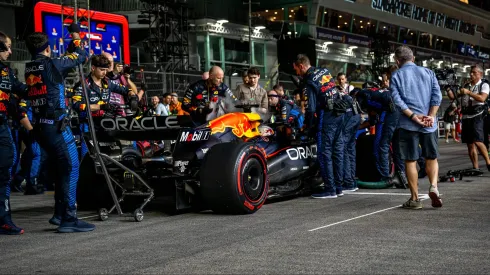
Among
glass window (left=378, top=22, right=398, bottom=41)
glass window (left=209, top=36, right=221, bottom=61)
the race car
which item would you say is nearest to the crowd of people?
the race car

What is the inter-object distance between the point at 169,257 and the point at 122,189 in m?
2.59

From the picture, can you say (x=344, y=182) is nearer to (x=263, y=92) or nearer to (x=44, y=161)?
(x=263, y=92)

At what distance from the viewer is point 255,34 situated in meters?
37.2

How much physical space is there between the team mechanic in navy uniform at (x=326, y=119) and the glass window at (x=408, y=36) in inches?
1815

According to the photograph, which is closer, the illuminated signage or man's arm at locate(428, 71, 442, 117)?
man's arm at locate(428, 71, 442, 117)

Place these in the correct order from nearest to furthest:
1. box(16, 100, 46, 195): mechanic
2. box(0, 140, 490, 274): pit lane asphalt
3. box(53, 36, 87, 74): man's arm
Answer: box(0, 140, 490, 274): pit lane asphalt < box(53, 36, 87, 74): man's arm < box(16, 100, 46, 195): mechanic

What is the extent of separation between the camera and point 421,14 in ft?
186

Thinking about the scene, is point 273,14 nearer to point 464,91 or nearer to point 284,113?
point 464,91

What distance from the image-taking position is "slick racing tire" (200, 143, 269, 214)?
738 cm

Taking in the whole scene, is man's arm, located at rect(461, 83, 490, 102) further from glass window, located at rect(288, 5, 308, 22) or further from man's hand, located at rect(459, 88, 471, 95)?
glass window, located at rect(288, 5, 308, 22)

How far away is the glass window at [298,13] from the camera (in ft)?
138

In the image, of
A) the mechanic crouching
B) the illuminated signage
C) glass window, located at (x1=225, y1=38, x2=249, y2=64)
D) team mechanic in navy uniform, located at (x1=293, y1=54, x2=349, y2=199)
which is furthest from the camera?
the illuminated signage

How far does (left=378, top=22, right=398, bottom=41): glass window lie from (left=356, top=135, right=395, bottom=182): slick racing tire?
40.4 meters

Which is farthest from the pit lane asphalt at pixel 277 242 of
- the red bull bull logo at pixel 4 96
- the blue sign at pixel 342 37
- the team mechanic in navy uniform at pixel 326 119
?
the blue sign at pixel 342 37
